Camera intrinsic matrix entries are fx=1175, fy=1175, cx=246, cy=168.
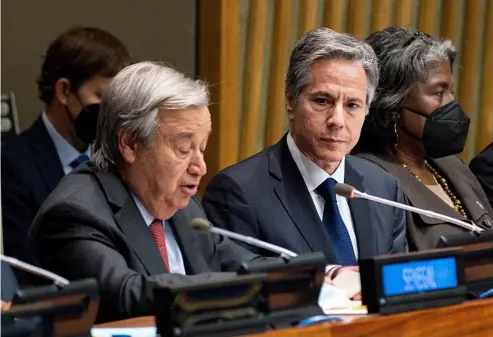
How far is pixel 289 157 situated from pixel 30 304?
157cm

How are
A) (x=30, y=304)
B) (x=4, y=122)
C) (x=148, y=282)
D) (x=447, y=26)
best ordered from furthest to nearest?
(x=447, y=26) → (x=4, y=122) → (x=148, y=282) → (x=30, y=304)

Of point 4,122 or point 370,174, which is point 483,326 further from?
point 4,122

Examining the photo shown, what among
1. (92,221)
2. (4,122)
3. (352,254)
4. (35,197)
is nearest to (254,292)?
(92,221)

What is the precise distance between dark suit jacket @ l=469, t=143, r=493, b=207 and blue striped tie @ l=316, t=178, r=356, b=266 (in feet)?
3.98

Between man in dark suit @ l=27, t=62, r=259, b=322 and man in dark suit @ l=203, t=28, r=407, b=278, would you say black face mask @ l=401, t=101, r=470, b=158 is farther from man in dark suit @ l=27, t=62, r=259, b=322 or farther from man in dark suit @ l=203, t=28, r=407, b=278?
man in dark suit @ l=27, t=62, r=259, b=322

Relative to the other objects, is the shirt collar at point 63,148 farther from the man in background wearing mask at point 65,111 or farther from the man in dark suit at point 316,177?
the man in dark suit at point 316,177

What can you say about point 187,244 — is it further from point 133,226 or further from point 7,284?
point 7,284

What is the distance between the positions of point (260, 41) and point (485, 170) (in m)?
1.12

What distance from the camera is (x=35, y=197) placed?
4340mm

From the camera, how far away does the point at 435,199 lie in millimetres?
4137

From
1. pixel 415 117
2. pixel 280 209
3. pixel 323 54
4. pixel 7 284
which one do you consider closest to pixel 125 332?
pixel 7 284

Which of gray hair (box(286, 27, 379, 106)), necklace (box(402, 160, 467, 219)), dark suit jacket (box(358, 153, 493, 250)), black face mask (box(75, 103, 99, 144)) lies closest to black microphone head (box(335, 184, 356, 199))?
gray hair (box(286, 27, 379, 106))

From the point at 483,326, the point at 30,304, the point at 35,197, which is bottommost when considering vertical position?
the point at 35,197

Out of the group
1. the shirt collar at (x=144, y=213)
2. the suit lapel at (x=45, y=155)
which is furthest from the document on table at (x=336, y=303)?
the suit lapel at (x=45, y=155)
